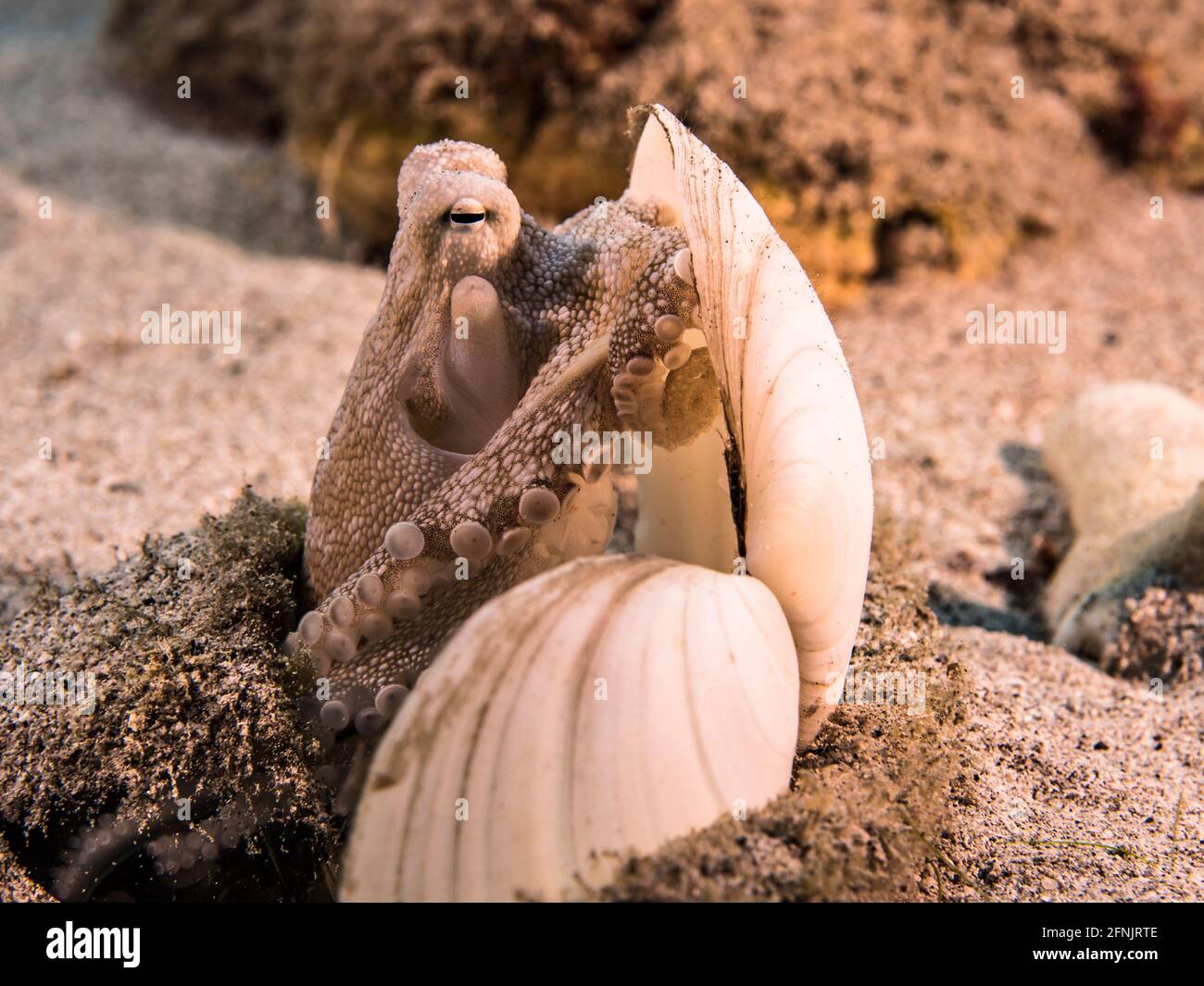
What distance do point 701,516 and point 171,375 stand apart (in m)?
3.47

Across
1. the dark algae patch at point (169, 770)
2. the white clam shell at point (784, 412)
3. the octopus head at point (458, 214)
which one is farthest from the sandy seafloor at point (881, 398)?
the octopus head at point (458, 214)

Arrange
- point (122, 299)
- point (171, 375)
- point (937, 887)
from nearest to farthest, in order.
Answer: point (937, 887), point (171, 375), point (122, 299)

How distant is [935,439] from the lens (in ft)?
14.4

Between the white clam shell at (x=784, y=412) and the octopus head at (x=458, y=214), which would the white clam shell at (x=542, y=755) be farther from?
the octopus head at (x=458, y=214)

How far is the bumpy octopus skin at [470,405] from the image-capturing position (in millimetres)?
1809

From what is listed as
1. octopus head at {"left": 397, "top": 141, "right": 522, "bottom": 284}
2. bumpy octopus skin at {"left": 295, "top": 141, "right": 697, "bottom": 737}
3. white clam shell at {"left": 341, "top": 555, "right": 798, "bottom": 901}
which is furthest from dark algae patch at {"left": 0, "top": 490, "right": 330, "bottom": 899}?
octopus head at {"left": 397, "top": 141, "right": 522, "bottom": 284}

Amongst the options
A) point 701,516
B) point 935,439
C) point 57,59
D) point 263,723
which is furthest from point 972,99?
point 57,59

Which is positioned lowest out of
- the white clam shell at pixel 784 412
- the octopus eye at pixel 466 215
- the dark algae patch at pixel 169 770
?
the dark algae patch at pixel 169 770

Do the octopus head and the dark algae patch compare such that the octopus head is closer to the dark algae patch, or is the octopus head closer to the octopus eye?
the octopus eye

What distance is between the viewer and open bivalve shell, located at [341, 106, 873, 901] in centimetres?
148

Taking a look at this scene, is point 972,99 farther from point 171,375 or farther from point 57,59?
point 57,59

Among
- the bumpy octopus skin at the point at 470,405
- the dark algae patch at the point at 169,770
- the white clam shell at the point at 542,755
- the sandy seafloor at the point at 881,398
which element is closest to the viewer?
the white clam shell at the point at 542,755

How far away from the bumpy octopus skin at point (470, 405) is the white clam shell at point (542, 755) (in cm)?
36

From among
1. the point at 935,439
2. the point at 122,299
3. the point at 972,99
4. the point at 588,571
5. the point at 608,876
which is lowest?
the point at 608,876
